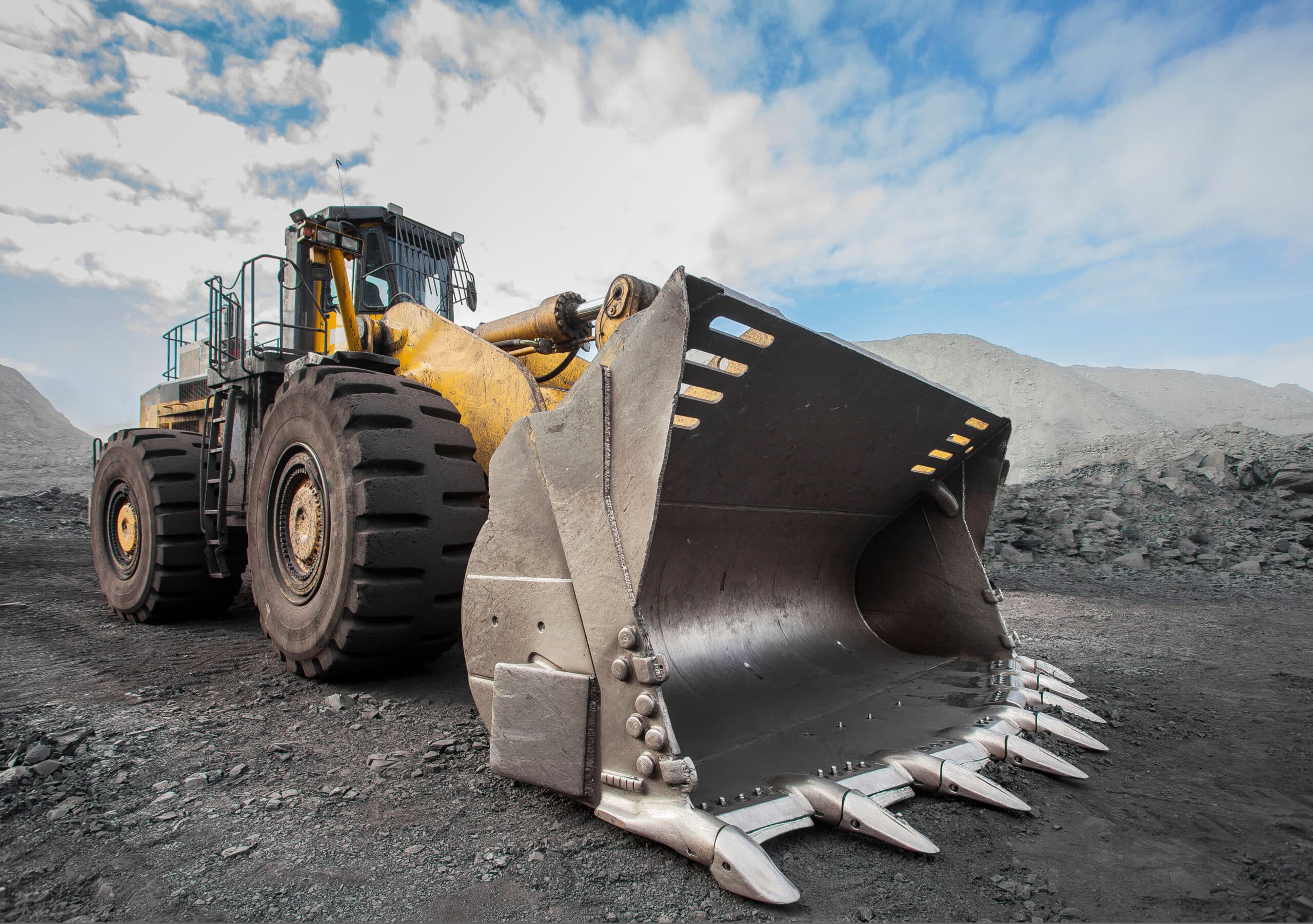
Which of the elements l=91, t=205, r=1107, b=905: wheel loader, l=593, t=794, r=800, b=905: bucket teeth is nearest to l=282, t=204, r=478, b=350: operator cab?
l=91, t=205, r=1107, b=905: wheel loader

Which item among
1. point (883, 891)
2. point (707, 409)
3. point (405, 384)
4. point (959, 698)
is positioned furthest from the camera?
point (405, 384)

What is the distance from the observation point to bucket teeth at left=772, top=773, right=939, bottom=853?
1.77m

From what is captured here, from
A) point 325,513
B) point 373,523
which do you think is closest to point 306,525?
point 325,513

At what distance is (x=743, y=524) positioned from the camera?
10.00 feet

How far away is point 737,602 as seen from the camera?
3176mm

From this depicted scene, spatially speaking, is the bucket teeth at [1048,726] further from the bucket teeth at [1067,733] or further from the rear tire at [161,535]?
the rear tire at [161,535]

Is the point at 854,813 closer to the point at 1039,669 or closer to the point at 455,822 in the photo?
the point at 455,822

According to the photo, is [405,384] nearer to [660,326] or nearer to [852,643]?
[660,326]

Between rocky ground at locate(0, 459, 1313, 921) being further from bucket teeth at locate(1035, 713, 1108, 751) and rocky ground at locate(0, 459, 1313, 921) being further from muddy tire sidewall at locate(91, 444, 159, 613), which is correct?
muddy tire sidewall at locate(91, 444, 159, 613)

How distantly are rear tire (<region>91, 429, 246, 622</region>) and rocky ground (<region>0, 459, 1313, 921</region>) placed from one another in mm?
962

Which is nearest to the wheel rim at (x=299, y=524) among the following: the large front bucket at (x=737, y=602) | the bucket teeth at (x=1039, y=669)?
the large front bucket at (x=737, y=602)

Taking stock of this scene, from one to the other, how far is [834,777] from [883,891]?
419 mm

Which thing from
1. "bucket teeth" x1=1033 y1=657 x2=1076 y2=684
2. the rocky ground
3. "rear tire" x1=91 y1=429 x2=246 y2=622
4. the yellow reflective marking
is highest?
the yellow reflective marking

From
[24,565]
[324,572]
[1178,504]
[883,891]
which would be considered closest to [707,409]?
[883,891]
